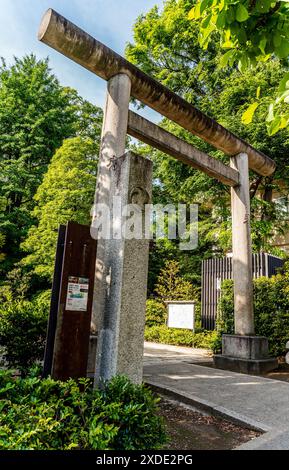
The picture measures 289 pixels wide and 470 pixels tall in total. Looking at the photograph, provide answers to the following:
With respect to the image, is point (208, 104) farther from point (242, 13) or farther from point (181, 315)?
point (242, 13)

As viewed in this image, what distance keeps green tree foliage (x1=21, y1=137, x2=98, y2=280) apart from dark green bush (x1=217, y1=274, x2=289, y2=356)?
8561mm

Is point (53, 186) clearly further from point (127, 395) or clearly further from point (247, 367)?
point (127, 395)

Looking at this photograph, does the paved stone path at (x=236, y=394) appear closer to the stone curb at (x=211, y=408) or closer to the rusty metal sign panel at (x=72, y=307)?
the stone curb at (x=211, y=408)

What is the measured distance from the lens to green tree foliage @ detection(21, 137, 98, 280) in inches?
611

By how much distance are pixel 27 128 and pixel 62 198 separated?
8.77 meters

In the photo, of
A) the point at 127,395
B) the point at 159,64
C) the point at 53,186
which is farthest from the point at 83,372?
the point at 159,64

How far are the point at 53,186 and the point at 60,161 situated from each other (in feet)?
4.36

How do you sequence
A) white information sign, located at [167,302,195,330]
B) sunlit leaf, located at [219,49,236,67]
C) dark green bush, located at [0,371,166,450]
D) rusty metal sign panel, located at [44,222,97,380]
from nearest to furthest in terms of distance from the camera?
dark green bush, located at [0,371,166,450]
sunlit leaf, located at [219,49,236,67]
rusty metal sign panel, located at [44,222,97,380]
white information sign, located at [167,302,195,330]

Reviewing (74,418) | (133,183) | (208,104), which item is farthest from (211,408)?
(208,104)

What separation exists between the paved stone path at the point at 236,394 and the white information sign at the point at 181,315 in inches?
226

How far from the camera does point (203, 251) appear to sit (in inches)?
792

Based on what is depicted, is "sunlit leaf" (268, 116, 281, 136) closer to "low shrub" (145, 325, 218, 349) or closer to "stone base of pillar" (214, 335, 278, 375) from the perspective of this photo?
"stone base of pillar" (214, 335, 278, 375)

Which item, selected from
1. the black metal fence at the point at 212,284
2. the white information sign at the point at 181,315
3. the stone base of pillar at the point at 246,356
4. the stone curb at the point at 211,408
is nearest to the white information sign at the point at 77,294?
the stone curb at the point at 211,408

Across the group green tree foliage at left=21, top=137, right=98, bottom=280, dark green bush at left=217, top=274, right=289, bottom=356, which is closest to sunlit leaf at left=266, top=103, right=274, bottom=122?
dark green bush at left=217, top=274, right=289, bottom=356
